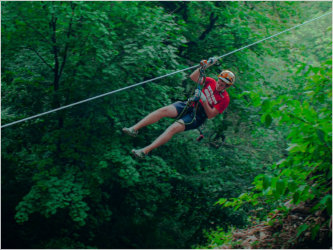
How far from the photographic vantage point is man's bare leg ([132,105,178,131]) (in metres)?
4.33

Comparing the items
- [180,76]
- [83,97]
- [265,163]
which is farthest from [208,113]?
[265,163]

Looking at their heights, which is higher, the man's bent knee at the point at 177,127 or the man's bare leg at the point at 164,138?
the man's bent knee at the point at 177,127

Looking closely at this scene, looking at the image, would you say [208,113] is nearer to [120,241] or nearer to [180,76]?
[180,76]

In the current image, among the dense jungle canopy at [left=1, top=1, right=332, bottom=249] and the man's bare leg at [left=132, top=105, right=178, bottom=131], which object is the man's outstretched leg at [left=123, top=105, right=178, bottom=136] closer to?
the man's bare leg at [left=132, top=105, right=178, bottom=131]

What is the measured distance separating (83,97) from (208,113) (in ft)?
9.22

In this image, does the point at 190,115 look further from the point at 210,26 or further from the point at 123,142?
the point at 210,26

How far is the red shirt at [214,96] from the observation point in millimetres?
4617

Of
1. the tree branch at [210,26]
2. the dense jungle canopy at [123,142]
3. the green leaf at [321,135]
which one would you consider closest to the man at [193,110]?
the dense jungle canopy at [123,142]

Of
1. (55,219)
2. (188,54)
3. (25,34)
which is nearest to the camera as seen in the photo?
(25,34)

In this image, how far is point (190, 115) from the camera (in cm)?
450

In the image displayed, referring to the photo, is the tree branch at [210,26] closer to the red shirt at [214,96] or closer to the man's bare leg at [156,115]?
the red shirt at [214,96]

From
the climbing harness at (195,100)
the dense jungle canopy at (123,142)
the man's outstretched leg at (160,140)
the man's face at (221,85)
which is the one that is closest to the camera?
the man's outstretched leg at (160,140)

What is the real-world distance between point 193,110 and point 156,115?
512mm

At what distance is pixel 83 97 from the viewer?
6414 millimetres
